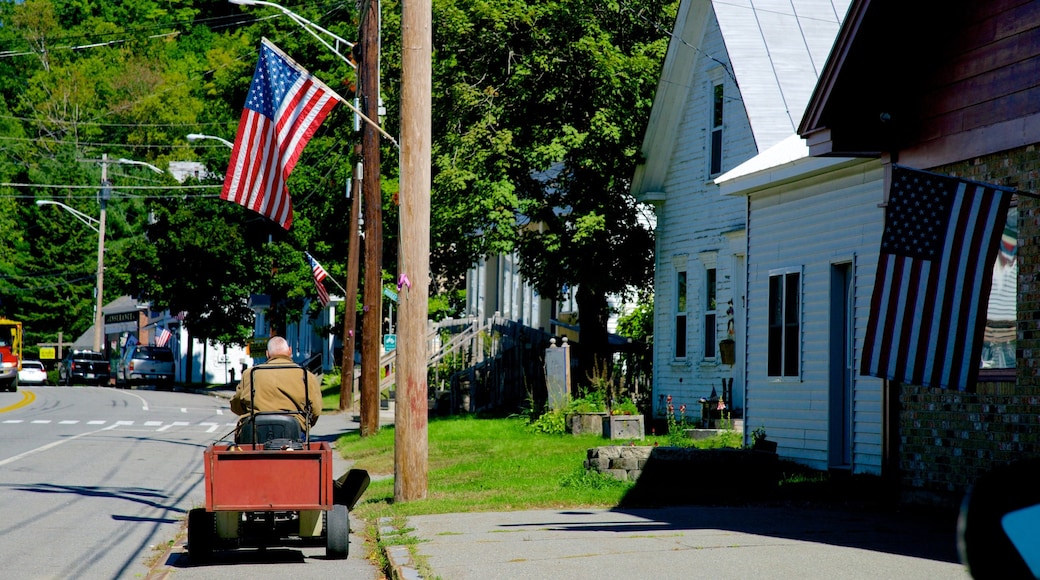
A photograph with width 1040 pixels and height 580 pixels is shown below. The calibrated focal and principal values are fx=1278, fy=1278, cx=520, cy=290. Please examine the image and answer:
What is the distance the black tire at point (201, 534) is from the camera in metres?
10.9

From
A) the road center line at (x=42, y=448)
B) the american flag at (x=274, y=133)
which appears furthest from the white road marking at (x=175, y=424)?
the american flag at (x=274, y=133)

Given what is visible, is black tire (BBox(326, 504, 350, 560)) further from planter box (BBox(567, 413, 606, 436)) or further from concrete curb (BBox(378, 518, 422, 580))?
planter box (BBox(567, 413, 606, 436))

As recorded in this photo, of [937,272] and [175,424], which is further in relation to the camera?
[175,424]

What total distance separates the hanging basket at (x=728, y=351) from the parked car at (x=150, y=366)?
43.3 metres

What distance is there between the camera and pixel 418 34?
13.9 metres

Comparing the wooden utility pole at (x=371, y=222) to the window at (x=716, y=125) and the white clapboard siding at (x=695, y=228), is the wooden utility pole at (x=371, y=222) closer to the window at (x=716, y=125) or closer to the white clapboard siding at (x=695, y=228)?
the white clapboard siding at (x=695, y=228)

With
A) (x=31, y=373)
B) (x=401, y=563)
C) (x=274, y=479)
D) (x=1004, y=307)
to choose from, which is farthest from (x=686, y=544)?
(x=31, y=373)

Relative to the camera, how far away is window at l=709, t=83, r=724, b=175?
25.0m

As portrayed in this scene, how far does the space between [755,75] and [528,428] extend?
7.66 metres

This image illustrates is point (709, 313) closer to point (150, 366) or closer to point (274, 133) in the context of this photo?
point (274, 133)

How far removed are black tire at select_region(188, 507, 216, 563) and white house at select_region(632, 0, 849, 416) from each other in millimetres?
12965

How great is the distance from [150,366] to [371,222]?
123ft

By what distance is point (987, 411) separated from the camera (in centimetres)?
1234

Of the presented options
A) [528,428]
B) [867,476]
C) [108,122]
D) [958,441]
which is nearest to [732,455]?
[867,476]
